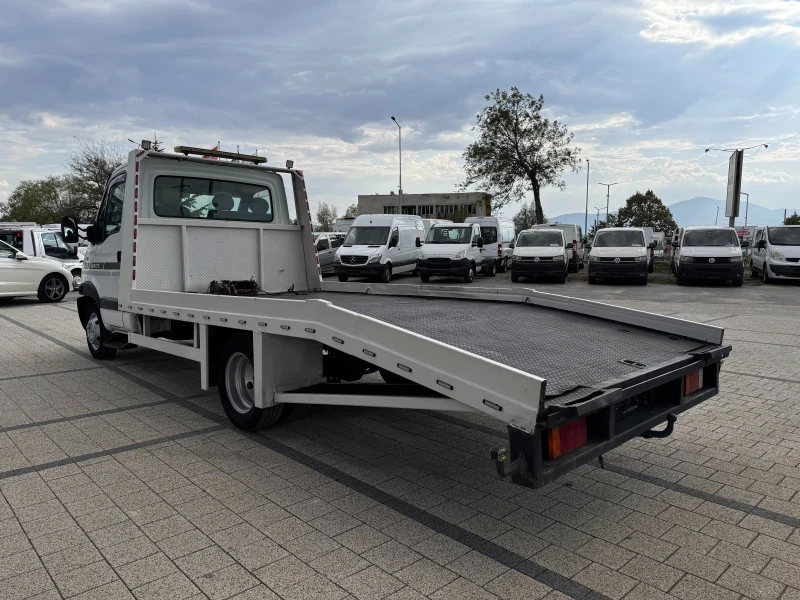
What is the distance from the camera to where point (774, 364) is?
7.82 meters

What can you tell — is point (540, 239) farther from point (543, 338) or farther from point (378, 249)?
point (543, 338)

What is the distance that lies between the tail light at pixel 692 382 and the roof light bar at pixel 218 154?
17.4ft

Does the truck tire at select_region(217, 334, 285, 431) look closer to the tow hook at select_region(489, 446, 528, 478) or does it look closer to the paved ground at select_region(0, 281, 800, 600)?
the paved ground at select_region(0, 281, 800, 600)

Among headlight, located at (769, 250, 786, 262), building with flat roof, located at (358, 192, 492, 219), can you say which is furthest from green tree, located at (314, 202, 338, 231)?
headlight, located at (769, 250, 786, 262)

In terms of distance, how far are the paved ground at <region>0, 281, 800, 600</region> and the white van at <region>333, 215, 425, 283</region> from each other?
1555cm

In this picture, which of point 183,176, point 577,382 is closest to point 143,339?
point 183,176

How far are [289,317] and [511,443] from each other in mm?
1928

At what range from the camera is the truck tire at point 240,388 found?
4883 millimetres

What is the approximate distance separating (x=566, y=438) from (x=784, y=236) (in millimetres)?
21519

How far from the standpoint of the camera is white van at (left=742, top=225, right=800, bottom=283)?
65.3 ft

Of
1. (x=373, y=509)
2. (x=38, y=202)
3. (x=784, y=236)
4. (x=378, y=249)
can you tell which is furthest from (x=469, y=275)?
(x=38, y=202)

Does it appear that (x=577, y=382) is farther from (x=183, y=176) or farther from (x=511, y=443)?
(x=183, y=176)

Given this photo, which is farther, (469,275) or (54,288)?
(469,275)

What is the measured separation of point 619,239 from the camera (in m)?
21.6
